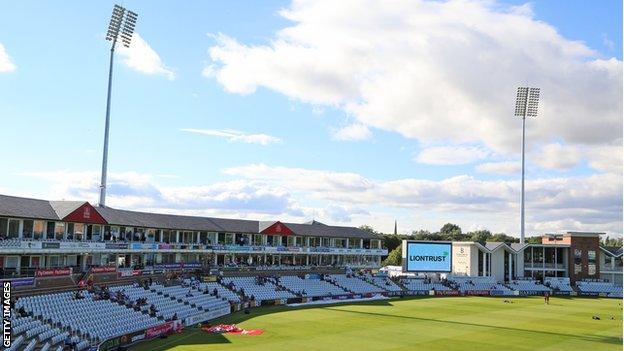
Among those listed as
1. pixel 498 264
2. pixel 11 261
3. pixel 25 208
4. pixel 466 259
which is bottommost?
pixel 498 264

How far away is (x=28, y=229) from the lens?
47938mm

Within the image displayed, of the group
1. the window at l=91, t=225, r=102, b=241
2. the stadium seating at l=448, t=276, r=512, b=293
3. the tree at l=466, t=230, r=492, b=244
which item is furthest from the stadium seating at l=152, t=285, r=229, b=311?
the tree at l=466, t=230, r=492, b=244

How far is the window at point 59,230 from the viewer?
1991 inches

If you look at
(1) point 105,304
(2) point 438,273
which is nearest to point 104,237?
(1) point 105,304

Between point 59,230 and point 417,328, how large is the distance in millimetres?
32413

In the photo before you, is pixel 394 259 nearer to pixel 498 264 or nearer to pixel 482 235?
pixel 498 264

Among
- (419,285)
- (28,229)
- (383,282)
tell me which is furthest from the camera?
(419,285)

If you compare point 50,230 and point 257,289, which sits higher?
point 50,230

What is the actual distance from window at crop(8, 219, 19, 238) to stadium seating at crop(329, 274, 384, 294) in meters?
43.8

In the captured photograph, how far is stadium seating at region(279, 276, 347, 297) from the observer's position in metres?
72.7

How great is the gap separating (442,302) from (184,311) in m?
37.3

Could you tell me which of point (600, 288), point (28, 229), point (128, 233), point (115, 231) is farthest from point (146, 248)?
point (600, 288)

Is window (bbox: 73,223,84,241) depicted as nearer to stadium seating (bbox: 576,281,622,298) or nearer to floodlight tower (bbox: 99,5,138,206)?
floodlight tower (bbox: 99,5,138,206)

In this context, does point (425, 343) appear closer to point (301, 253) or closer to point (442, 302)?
point (442, 302)
